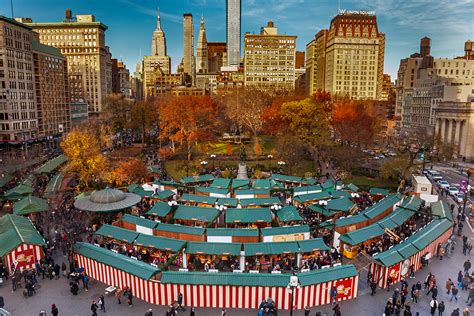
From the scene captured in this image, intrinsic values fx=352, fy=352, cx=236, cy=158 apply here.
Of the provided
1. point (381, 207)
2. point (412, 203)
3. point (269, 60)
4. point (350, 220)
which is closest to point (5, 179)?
point (350, 220)

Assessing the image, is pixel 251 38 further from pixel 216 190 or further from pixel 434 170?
pixel 216 190

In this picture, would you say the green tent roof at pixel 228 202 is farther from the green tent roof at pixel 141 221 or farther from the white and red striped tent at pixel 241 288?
the white and red striped tent at pixel 241 288

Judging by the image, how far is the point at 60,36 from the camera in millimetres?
121625

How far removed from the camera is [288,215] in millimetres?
30078

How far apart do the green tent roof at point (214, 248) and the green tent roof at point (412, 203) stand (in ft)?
55.0

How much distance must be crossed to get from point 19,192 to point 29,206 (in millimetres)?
5850

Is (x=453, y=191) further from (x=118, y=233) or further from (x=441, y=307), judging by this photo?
(x=118, y=233)

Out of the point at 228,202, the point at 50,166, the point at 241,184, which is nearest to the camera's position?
the point at 228,202

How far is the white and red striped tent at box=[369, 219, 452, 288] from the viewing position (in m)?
21.6

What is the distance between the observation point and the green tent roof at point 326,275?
1958 centimetres

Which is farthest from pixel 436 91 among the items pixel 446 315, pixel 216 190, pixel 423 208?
pixel 446 315

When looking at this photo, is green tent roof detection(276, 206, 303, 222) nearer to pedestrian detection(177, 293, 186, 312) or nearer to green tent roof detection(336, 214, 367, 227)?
green tent roof detection(336, 214, 367, 227)

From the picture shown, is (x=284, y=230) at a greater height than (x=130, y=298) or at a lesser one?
greater

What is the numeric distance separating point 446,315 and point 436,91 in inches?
3218
